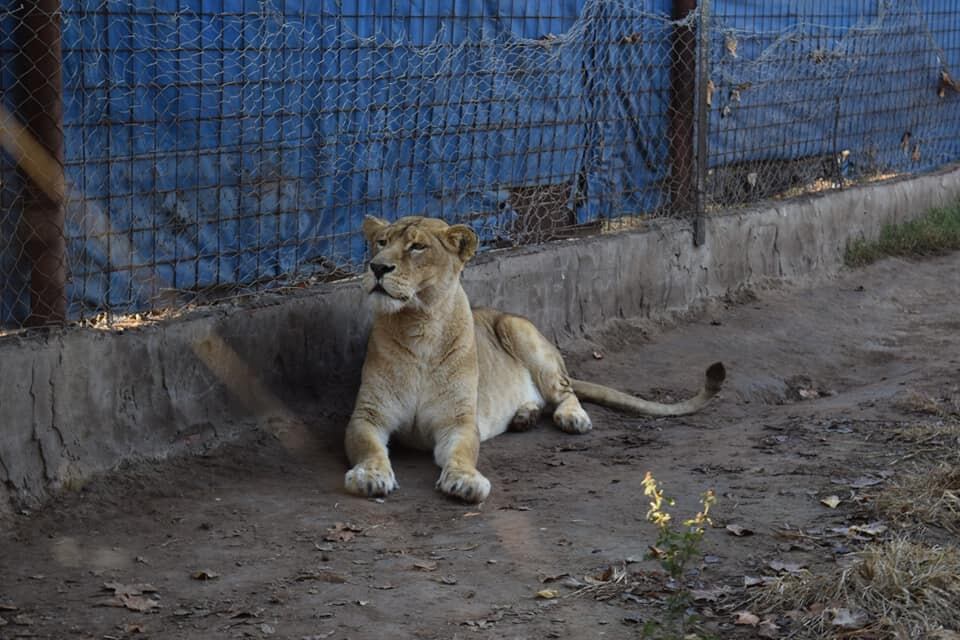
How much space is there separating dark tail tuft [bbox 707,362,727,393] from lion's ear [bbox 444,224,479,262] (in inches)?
60.8

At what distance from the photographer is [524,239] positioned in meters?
8.98

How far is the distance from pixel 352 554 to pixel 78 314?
6.04ft

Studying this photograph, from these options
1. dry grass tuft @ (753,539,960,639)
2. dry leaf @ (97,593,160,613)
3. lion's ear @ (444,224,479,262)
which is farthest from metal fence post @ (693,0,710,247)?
dry leaf @ (97,593,160,613)

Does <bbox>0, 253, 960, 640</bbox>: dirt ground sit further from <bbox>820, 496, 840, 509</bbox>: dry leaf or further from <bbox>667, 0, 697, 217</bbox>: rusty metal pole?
<bbox>667, 0, 697, 217</bbox>: rusty metal pole

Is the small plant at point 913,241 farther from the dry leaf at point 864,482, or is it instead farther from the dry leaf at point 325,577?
the dry leaf at point 325,577

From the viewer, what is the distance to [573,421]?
303 inches

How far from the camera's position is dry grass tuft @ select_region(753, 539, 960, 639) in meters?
4.52

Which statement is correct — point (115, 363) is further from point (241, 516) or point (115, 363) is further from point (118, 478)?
point (241, 516)

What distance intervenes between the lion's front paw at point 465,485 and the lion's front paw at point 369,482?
240mm

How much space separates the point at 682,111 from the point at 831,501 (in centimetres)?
464

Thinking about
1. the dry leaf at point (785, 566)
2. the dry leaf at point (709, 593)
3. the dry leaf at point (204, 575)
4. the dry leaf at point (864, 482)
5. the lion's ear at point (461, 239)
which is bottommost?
the dry leaf at point (204, 575)

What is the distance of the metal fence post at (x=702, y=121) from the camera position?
389 inches

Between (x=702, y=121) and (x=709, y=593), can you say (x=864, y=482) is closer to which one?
(x=709, y=593)

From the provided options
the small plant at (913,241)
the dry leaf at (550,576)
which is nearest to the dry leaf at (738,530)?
the dry leaf at (550,576)
